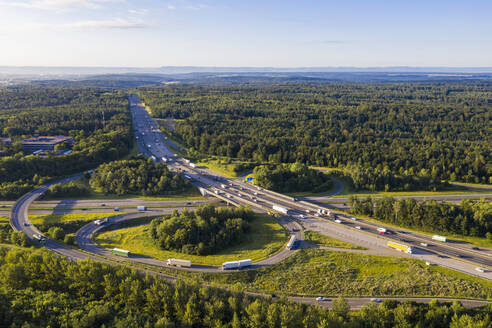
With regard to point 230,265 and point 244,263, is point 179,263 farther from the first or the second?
point 244,263

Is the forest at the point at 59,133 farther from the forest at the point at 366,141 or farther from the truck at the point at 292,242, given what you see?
the truck at the point at 292,242

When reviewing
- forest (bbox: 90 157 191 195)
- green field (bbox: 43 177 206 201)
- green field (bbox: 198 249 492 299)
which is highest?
forest (bbox: 90 157 191 195)

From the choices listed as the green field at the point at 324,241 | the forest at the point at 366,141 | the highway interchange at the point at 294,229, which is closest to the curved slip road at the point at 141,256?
the highway interchange at the point at 294,229

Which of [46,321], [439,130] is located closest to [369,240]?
[46,321]

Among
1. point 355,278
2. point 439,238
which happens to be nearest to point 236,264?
point 355,278

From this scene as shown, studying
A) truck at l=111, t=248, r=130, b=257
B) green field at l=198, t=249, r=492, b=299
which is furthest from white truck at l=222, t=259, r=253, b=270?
truck at l=111, t=248, r=130, b=257

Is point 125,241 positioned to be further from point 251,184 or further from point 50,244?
point 251,184

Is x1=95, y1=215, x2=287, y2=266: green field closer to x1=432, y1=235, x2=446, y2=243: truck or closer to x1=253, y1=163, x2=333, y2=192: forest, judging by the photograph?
→ x1=253, y1=163, x2=333, y2=192: forest
